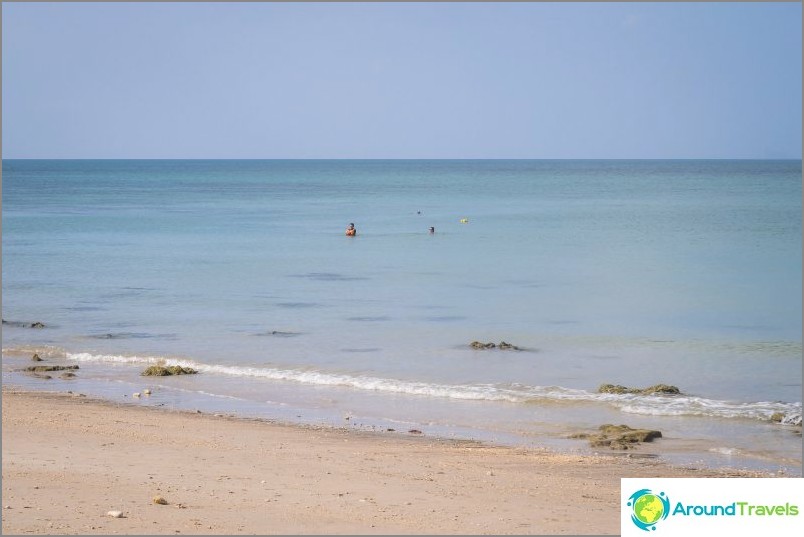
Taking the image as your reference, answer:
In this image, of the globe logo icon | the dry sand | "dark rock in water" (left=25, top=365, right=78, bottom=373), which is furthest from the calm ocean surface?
the globe logo icon

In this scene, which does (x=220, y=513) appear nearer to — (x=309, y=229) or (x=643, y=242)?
(x=643, y=242)

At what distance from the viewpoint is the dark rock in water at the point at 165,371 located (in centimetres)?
1680

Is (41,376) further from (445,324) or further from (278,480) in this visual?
(278,480)

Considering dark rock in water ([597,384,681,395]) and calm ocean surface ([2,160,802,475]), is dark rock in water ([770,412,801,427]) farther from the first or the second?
dark rock in water ([597,384,681,395])

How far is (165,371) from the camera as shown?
16.8 meters

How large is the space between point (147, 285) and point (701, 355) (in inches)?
675

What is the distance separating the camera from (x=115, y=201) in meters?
77.8

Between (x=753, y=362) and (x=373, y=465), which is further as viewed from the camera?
(x=753, y=362)

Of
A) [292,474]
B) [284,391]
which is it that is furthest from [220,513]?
[284,391]

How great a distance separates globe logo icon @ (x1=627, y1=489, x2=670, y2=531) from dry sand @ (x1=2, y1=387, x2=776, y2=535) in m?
0.47

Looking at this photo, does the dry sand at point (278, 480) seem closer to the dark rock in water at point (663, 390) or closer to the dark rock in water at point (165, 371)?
the dark rock in water at point (165, 371)

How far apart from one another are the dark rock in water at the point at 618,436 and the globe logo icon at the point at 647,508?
14.2 feet

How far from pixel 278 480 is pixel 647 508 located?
3756mm

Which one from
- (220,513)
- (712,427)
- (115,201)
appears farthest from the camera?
(115,201)
